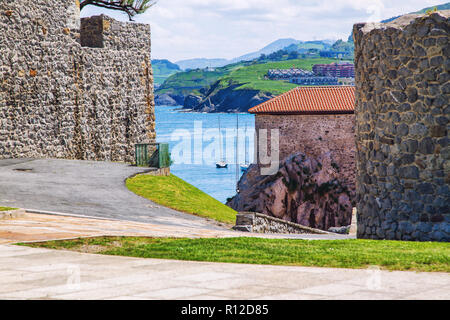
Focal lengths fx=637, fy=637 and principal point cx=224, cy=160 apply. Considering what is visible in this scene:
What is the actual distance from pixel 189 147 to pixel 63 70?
5152 inches

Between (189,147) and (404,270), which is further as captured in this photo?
(189,147)

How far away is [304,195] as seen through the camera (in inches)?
1880

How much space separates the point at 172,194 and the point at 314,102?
33.8 m

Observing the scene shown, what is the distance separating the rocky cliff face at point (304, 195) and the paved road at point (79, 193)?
94.0 feet

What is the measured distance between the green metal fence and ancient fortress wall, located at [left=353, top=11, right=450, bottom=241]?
35.2 feet

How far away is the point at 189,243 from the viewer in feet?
27.0

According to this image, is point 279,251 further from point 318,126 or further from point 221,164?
point 221,164

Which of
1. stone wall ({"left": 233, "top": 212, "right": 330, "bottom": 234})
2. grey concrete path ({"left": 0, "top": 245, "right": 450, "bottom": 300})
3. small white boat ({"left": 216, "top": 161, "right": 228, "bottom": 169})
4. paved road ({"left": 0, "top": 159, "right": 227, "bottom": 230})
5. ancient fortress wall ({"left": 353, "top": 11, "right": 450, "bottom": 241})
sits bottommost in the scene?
small white boat ({"left": 216, "top": 161, "right": 228, "bottom": 169})

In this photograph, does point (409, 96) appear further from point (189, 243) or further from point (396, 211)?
point (189, 243)

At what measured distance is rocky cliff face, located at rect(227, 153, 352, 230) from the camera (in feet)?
155

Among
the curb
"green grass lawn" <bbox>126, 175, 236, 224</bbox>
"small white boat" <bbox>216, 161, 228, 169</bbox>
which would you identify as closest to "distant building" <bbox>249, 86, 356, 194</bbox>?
"green grass lawn" <bbox>126, 175, 236, 224</bbox>

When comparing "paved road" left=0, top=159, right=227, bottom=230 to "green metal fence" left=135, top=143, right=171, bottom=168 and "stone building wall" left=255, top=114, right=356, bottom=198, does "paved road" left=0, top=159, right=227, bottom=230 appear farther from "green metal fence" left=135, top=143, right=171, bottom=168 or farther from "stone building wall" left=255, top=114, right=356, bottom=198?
"stone building wall" left=255, top=114, right=356, bottom=198
